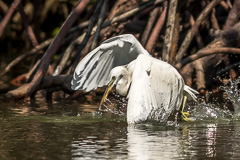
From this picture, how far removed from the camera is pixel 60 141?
5.92 m

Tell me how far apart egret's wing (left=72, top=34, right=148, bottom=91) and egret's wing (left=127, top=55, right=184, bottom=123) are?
32 centimetres

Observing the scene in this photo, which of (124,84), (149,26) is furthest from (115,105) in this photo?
(149,26)

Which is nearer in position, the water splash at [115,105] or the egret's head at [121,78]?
the egret's head at [121,78]

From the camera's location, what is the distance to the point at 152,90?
7.16 meters

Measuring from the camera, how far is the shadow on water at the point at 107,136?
5.32 metres

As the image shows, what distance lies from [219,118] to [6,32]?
1101 cm

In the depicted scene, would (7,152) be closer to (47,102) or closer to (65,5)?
(47,102)

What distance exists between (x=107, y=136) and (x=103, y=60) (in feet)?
5.72

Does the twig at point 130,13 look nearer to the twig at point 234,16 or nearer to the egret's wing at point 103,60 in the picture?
the twig at point 234,16

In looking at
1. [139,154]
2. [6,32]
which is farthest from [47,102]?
[6,32]

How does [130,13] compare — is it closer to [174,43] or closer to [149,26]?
[149,26]

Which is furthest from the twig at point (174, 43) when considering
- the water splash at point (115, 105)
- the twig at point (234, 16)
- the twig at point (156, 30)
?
the water splash at point (115, 105)

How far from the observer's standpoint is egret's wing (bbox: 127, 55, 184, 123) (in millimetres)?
6988

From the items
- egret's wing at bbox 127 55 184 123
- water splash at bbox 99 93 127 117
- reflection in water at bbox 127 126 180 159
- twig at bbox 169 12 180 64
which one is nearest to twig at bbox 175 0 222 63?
twig at bbox 169 12 180 64
